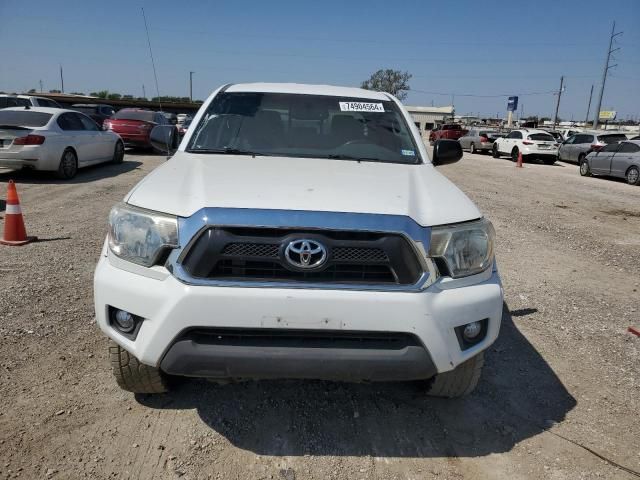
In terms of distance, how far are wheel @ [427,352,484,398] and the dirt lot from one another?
0.48ft

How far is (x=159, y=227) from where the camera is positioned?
2.31 m

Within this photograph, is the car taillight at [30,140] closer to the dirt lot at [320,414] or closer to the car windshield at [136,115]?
the dirt lot at [320,414]

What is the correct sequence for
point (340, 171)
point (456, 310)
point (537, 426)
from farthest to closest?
point (340, 171) → point (537, 426) → point (456, 310)

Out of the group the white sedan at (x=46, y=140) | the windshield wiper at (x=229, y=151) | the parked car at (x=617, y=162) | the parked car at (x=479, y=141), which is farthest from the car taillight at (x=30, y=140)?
the parked car at (x=479, y=141)

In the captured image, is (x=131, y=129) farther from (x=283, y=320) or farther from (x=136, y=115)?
(x=283, y=320)

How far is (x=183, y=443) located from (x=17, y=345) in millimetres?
1655

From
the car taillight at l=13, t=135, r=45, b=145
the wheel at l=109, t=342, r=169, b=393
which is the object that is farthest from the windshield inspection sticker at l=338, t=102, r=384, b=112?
the car taillight at l=13, t=135, r=45, b=145

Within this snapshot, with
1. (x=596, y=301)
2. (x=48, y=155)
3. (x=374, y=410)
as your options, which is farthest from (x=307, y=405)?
(x=48, y=155)

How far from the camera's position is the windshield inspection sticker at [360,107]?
3877 mm

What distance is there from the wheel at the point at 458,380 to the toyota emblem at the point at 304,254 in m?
1.02

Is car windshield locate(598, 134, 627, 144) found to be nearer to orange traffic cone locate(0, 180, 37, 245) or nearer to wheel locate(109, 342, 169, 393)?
orange traffic cone locate(0, 180, 37, 245)

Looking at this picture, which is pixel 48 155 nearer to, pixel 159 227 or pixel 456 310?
pixel 159 227

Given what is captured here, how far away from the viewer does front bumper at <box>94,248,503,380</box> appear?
7.11 feet

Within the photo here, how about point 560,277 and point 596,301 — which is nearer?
point 596,301
